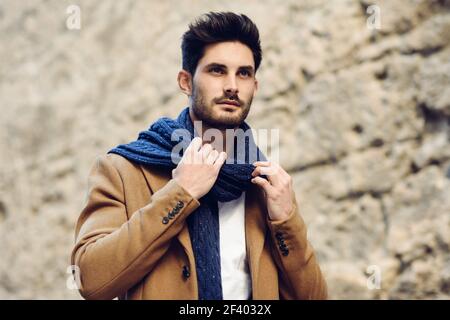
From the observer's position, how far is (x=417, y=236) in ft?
13.0

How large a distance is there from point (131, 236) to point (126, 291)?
18cm

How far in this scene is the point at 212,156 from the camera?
186 cm

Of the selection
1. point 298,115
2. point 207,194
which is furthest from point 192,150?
point 298,115

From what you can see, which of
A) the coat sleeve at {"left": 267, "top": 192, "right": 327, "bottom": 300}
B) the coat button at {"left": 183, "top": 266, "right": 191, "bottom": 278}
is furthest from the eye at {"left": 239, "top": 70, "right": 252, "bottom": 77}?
the coat button at {"left": 183, "top": 266, "right": 191, "bottom": 278}

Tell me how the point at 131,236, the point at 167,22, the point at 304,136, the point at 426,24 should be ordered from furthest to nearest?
the point at 167,22 → the point at 304,136 → the point at 426,24 → the point at 131,236

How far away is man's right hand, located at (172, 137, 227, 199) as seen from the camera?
70.6 inches

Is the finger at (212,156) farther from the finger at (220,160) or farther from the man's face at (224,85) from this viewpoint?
the man's face at (224,85)

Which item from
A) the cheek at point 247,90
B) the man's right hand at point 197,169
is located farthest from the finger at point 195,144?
the cheek at point 247,90

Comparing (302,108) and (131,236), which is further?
(302,108)

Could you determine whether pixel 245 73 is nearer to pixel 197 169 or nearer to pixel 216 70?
pixel 216 70

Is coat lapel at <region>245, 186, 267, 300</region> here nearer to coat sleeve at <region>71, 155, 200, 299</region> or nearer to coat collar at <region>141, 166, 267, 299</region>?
coat collar at <region>141, 166, 267, 299</region>

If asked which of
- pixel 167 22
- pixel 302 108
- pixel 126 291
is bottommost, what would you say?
pixel 126 291

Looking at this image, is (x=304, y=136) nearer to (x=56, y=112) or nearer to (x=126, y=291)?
(x=56, y=112)

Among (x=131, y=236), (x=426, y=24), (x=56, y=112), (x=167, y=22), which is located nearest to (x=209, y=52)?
(x=131, y=236)
